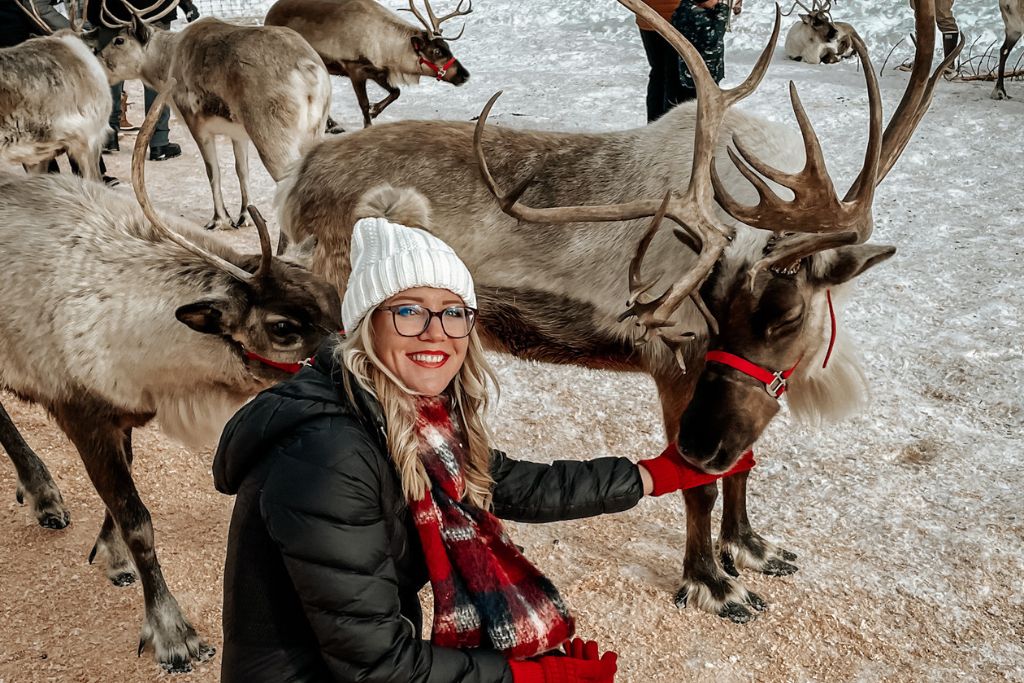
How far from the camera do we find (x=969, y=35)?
9.29 metres

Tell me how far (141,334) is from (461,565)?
149 cm

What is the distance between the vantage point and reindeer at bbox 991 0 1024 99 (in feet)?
25.6

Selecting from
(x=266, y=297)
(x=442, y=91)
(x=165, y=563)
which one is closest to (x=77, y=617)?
(x=165, y=563)

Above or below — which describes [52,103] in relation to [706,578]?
above

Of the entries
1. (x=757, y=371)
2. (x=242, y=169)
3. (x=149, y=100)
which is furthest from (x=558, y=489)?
(x=149, y=100)

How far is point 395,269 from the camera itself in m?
1.59

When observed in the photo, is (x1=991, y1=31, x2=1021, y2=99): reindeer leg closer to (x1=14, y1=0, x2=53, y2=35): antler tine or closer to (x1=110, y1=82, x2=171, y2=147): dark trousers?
(x1=110, y1=82, x2=171, y2=147): dark trousers

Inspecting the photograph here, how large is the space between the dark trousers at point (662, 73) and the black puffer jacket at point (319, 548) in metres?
4.21

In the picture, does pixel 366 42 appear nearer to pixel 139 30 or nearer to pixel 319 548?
pixel 139 30

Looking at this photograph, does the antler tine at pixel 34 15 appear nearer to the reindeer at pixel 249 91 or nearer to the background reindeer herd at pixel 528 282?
the reindeer at pixel 249 91

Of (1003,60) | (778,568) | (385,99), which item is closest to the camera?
(778,568)

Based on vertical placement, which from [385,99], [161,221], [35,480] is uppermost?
[161,221]

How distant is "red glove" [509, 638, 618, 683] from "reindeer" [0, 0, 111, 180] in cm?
531

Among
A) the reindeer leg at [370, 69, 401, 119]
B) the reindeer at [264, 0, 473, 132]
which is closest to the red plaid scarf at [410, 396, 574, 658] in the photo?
the reindeer at [264, 0, 473, 132]
